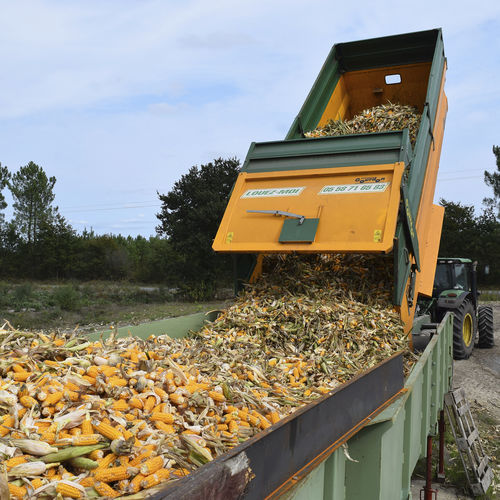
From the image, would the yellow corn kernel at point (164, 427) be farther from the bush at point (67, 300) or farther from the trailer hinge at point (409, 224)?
the bush at point (67, 300)

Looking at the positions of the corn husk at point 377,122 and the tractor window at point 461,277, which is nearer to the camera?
the corn husk at point 377,122

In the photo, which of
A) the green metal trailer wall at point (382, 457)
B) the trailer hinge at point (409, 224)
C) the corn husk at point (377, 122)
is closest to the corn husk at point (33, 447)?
the green metal trailer wall at point (382, 457)

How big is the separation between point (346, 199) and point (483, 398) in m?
4.39

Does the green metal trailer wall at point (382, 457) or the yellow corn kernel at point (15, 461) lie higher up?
the yellow corn kernel at point (15, 461)

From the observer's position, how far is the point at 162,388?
232 centimetres

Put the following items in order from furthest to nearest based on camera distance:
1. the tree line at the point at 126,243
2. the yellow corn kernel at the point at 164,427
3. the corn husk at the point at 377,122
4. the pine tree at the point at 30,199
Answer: the pine tree at the point at 30,199
the tree line at the point at 126,243
the corn husk at the point at 377,122
the yellow corn kernel at the point at 164,427

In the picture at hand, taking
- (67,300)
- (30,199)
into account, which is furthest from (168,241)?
(30,199)

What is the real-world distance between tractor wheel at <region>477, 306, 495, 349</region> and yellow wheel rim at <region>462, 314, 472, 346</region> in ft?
2.39

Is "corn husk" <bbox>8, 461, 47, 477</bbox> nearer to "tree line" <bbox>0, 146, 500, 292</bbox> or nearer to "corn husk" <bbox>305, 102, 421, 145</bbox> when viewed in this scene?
"corn husk" <bbox>305, 102, 421, 145</bbox>

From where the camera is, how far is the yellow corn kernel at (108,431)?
5.94 feet

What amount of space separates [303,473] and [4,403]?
1.15 metres

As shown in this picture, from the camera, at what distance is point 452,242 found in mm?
27016

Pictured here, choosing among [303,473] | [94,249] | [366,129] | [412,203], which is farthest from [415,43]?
[94,249]

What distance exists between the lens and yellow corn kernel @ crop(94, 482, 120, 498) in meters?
1.57
